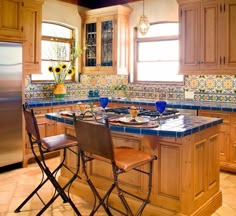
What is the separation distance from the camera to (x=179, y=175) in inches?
111

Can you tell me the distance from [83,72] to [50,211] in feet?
12.7

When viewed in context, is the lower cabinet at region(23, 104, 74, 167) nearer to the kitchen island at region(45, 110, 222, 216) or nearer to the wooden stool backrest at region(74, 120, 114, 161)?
the kitchen island at region(45, 110, 222, 216)

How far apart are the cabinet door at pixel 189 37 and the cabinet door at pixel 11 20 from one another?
256 cm

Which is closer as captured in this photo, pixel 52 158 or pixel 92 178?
pixel 92 178

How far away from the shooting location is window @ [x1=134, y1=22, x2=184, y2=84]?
233 inches

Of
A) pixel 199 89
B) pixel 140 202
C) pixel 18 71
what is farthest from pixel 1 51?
pixel 199 89

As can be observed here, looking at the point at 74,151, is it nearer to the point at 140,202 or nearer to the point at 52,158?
the point at 140,202

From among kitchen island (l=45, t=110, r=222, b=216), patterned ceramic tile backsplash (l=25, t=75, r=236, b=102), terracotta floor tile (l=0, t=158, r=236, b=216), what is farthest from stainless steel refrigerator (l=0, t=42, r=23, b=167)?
kitchen island (l=45, t=110, r=222, b=216)

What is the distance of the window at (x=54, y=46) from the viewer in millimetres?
6075

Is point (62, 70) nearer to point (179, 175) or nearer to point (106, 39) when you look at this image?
point (106, 39)

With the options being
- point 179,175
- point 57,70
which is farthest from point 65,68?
point 179,175

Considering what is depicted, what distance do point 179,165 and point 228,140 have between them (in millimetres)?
2000

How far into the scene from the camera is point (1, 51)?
4.37 m

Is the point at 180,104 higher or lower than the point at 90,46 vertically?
lower
